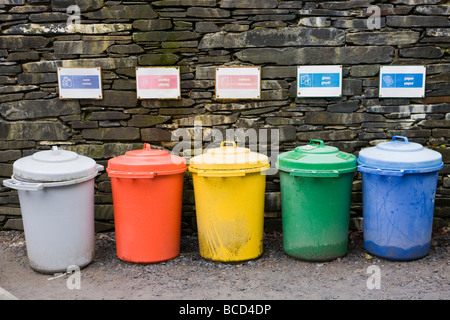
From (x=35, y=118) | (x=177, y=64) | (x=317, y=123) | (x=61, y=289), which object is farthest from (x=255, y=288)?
(x=35, y=118)

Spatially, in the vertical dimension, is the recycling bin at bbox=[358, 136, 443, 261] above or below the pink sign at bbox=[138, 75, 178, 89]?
below

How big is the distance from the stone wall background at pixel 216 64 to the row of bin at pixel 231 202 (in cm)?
69

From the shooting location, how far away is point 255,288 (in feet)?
12.8

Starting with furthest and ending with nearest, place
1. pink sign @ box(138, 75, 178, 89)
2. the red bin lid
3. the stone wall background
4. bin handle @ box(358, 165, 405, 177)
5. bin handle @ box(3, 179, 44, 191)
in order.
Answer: pink sign @ box(138, 75, 178, 89)
the stone wall background
the red bin lid
bin handle @ box(358, 165, 405, 177)
bin handle @ box(3, 179, 44, 191)

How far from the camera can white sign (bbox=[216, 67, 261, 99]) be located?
494cm

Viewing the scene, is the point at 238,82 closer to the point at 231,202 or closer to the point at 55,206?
the point at 231,202

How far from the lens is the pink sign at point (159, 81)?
496 centimetres

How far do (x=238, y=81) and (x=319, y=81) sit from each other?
0.89 metres

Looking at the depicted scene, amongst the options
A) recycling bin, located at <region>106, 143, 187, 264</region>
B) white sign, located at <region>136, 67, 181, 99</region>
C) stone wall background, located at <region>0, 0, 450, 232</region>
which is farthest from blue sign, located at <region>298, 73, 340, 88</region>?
recycling bin, located at <region>106, 143, 187, 264</region>

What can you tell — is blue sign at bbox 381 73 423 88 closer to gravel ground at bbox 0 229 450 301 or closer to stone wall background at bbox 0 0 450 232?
stone wall background at bbox 0 0 450 232

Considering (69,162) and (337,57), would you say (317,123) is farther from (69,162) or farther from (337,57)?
(69,162)

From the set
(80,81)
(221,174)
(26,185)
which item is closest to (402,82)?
(221,174)

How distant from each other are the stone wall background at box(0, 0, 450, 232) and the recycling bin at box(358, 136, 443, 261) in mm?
733

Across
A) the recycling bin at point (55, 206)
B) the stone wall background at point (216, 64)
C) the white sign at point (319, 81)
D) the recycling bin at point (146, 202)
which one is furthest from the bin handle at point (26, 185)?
the white sign at point (319, 81)
